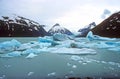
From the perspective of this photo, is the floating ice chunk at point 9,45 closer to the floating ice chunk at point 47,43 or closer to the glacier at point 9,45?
the glacier at point 9,45

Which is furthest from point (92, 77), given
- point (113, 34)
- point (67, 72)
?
point (113, 34)

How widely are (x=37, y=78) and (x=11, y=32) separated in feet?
179

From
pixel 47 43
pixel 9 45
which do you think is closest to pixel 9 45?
pixel 9 45

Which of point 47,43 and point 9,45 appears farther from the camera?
point 47,43

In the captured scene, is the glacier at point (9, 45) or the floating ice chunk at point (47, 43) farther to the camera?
the floating ice chunk at point (47, 43)

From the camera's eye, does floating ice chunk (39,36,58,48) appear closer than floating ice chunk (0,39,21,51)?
No

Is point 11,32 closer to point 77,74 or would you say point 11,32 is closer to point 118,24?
point 118,24

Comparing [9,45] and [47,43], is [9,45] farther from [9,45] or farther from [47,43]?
[47,43]

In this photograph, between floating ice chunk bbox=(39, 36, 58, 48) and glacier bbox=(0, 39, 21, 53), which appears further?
floating ice chunk bbox=(39, 36, 58, 48)

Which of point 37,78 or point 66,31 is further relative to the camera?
point 66,31

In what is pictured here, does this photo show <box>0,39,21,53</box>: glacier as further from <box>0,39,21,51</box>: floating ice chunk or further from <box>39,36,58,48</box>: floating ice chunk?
<box>39,36,58,48</box>: floating ice chunk

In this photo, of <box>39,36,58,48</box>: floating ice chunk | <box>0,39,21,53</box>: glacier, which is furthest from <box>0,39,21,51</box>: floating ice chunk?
<box>39,36,58,48</box>: floating ice chunk

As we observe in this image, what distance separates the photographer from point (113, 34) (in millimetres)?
37250

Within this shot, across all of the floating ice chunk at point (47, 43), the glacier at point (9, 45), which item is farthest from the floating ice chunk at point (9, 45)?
the floating ice chunk at point (47, 43)
